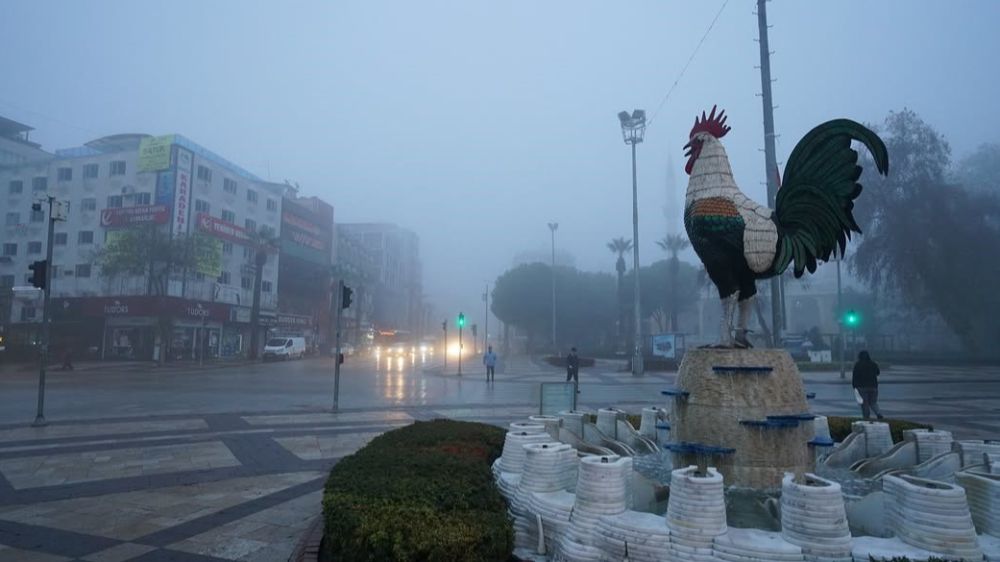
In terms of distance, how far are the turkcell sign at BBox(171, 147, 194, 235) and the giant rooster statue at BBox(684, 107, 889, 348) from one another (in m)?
48.8

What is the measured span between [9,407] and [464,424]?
→ 655 inches

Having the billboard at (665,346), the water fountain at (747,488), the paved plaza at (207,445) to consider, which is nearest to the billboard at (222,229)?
the paved plaza at (207,445)

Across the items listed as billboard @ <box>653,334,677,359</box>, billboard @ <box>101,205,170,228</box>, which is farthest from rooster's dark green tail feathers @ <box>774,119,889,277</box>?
billboard @ <box>101,205,170,228</box>

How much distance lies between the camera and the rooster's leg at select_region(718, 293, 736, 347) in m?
6.66

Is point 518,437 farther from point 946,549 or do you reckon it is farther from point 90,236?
point 90,236

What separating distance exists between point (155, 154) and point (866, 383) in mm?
51754

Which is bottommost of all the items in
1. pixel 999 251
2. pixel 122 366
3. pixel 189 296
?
pixel 122 366

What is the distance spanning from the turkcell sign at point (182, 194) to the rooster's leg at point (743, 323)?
49054 millimetres

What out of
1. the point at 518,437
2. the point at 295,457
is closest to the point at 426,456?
the point at 518,437

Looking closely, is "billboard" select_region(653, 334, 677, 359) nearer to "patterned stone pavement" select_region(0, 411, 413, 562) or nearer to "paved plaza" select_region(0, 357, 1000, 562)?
"paved plaza" select_region(0, 357, 1000, 562)

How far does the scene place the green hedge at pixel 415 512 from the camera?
441cm

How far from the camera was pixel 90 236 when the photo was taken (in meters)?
49.6

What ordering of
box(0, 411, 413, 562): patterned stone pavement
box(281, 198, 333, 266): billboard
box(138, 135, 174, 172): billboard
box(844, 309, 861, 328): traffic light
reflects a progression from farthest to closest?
1. box(281, 198, 333, 266): billboard
2. box(138, 135, 174, 172): billboard
3. box(844, 309, 861, 328): traffic light
4. box(0, 411, 413, 562): patterned stone pavement

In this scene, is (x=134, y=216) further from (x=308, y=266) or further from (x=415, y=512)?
(x=415, y=512)
